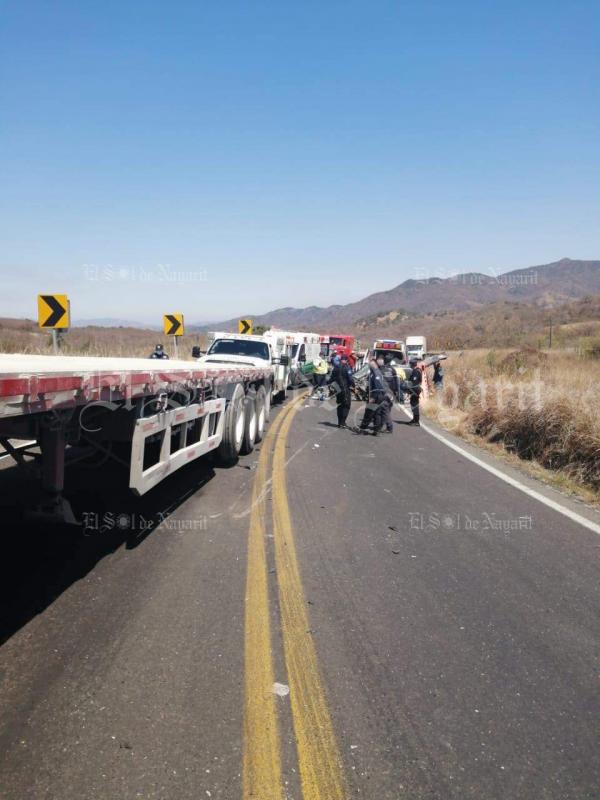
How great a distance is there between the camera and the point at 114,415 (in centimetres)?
489

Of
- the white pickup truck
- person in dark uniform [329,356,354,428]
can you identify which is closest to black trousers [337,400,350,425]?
person in dark uniform [329,356,354,428]

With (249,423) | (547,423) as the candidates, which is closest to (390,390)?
(547,423)

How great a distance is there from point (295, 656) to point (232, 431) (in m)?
4.90

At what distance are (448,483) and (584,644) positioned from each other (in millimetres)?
4398

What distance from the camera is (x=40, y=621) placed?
351 centimetres

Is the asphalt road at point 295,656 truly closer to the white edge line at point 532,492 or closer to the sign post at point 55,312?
the white edge line at point 532,492

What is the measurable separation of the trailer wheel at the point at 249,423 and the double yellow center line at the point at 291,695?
4078 mm

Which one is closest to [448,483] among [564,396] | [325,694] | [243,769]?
[564,396]

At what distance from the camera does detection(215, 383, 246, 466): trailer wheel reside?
25.7ft

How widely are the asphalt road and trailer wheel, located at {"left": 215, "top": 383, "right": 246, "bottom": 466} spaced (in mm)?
1882

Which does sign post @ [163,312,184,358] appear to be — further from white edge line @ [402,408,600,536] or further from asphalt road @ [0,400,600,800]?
asphalt road @ [0,400,600,800]

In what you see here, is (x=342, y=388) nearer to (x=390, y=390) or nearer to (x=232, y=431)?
(x=390, y=390)

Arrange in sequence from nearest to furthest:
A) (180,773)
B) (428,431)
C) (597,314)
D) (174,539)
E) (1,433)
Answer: (180,773) < (1,433) < (174,539) < (428,431) < (597,314)

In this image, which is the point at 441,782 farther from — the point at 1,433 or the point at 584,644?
the point at 1,433
